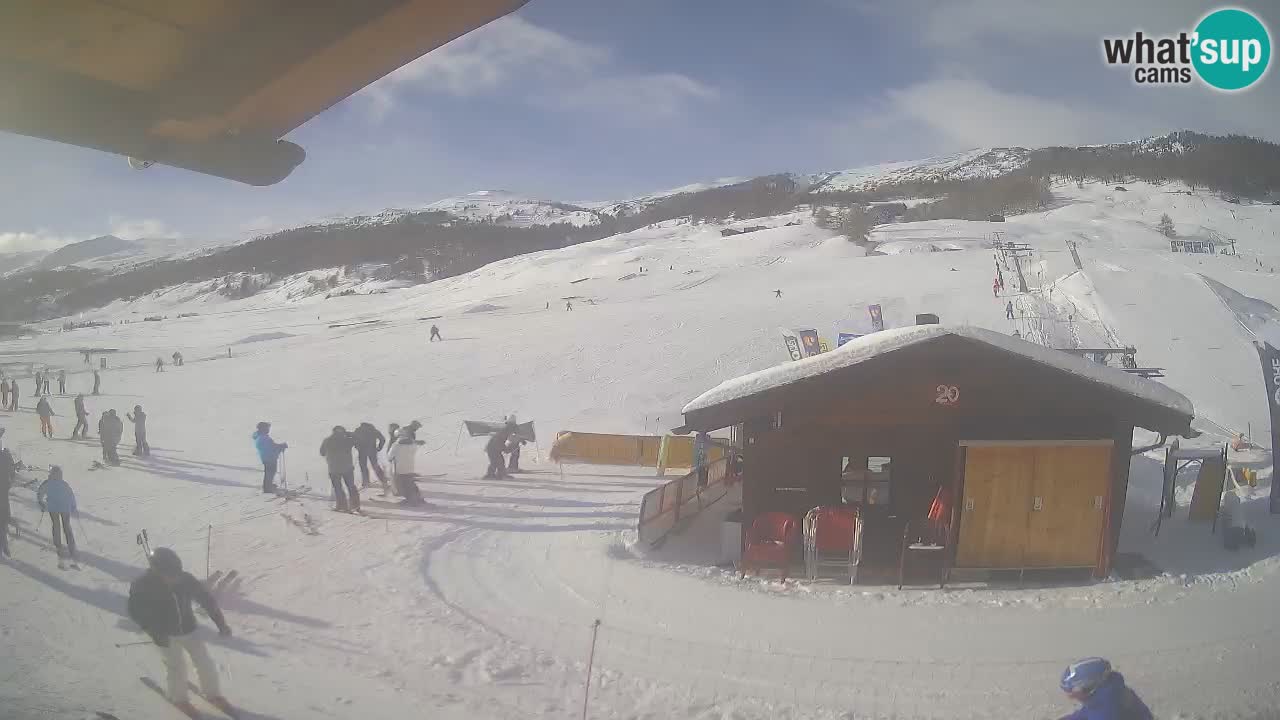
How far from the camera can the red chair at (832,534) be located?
9312mm

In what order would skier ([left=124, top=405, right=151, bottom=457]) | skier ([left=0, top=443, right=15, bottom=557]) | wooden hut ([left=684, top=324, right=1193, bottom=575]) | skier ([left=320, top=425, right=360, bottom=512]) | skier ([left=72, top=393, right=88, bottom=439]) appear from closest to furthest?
skier ([left=0, top=443, right=15, bottom=557]), wooden hut ([left=684, top=324, right=1193, bottom=575]), skier ([left=72, top=393, right=88, bottom=439]), skier ([left=320, top=425, right=360, bottom=512]), skier ([left=124, top=405, right=151, bottom=457])

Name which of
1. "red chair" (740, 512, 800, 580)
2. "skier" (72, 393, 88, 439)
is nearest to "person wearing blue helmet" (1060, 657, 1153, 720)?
"red chair" (740, 512, 800, 580)

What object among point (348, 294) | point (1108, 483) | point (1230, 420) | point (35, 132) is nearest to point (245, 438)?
point (35, 132)

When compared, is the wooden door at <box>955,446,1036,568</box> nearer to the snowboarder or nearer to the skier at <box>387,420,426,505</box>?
the skier at <box>387,420,426,505</box>

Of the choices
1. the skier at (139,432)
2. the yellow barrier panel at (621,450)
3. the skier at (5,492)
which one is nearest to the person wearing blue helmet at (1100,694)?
the skier at (5,492)

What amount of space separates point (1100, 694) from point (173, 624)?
19.7ft

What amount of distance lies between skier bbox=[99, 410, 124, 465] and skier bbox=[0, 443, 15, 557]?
352 cm

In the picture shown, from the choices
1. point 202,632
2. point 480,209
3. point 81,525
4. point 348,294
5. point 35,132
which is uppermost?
point 480,209

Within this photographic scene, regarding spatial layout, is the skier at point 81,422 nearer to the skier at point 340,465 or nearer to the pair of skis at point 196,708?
the skier at point 340,465

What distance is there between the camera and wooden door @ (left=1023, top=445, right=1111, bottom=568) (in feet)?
30.1

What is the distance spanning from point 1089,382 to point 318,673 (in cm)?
914

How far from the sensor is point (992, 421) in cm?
931

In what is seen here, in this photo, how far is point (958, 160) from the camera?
17800cm

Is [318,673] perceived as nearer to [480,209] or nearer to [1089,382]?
[1089,382]
